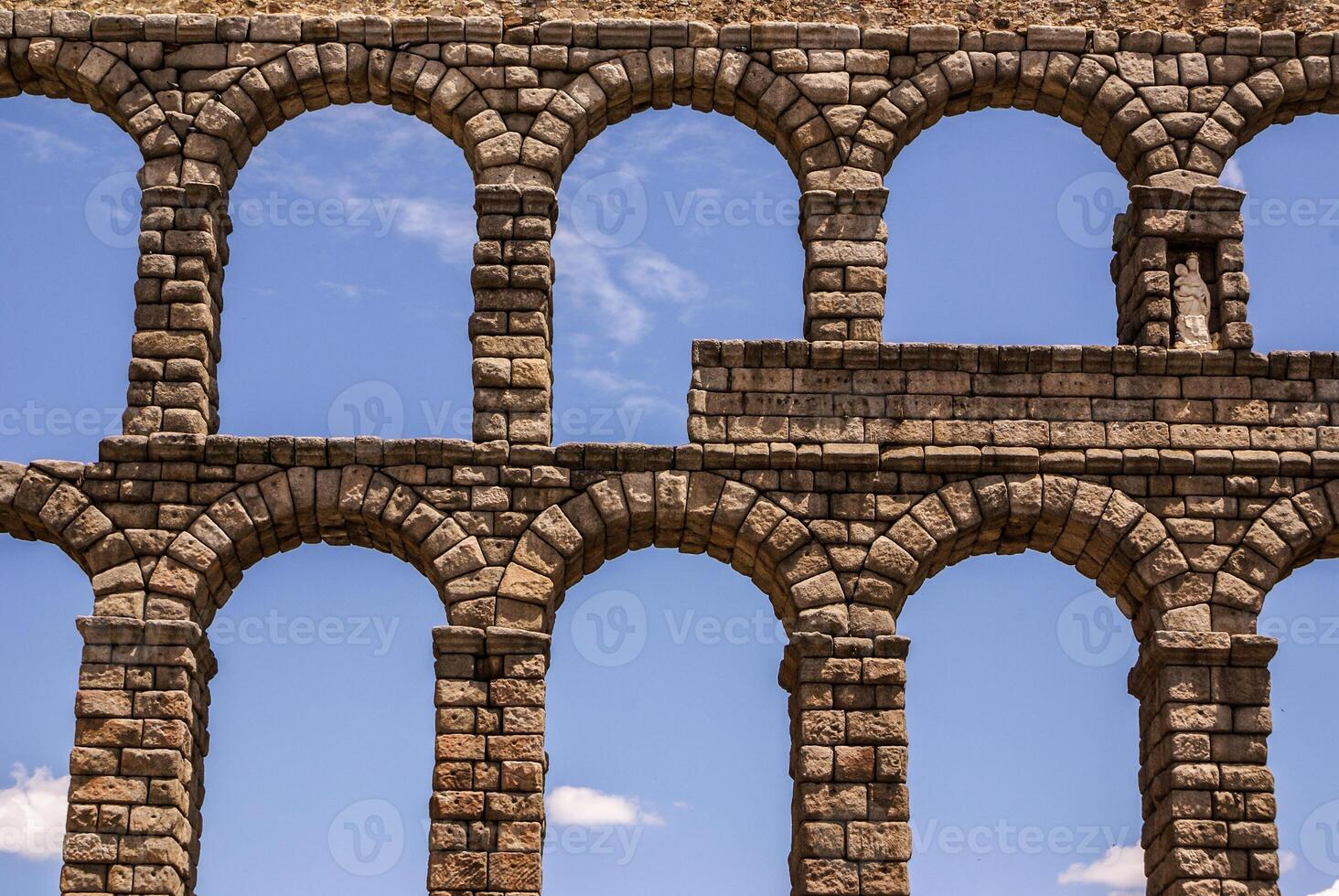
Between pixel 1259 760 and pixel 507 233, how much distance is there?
7.69 metres

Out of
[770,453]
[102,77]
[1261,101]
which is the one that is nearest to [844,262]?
[770,453]

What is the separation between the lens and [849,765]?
63.6 ft

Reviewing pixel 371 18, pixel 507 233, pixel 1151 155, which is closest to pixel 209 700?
pixel 507 233

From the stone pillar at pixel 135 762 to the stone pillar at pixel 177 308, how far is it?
1888 mm

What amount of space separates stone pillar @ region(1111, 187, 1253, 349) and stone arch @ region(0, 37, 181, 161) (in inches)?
335

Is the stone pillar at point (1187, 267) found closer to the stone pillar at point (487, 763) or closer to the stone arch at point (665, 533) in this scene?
the stone arch at point (665, 533)

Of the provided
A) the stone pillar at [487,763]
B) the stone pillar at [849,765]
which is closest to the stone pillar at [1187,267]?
the stone pillar at [849,765]

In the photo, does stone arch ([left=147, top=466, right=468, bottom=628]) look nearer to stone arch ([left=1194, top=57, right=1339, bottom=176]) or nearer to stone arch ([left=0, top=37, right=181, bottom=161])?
stone arch ([left=0, top=37, right=181, bottom=161])

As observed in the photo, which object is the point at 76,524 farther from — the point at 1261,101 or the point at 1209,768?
the point at 1261,101

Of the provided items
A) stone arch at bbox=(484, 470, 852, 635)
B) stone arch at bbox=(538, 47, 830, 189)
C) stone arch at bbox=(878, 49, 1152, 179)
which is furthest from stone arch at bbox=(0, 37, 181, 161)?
stone arch at bbox=(878, 49, 1152, 179)

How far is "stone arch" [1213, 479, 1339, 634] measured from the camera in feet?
65.6

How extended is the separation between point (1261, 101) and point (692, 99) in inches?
199

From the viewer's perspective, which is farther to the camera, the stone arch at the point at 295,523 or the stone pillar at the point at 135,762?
the stone arch at the point at 295,523

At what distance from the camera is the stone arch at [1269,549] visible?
20000mm
